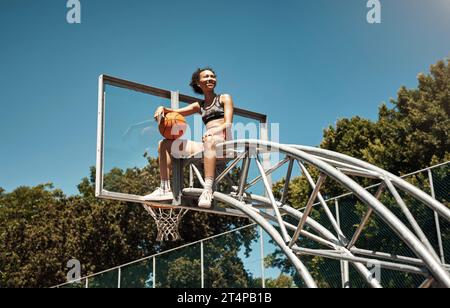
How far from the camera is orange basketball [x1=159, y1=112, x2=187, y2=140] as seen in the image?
22.6 ft

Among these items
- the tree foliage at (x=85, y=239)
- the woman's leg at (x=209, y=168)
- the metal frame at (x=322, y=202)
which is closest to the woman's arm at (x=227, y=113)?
the woman's leg at (x=209, y=168)

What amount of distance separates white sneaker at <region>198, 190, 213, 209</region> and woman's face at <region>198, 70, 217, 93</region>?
4.95 ft

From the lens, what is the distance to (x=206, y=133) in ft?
21.7

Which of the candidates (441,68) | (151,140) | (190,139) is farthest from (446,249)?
A: (441,68)

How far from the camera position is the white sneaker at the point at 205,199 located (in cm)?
630

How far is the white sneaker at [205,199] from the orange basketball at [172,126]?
0.98m

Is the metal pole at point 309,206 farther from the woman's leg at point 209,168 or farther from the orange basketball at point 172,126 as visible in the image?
the orange basketball at point 172,126

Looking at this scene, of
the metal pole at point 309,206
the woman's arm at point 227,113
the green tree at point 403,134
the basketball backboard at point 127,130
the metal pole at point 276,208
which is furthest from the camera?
the green tree at point 403,134

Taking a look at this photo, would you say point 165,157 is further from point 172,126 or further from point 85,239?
point 85,239

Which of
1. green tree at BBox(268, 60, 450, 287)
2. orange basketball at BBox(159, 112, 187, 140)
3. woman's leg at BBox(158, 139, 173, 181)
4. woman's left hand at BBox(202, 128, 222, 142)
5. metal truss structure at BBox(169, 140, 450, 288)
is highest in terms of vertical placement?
green tree at BBox(268, 60, 450, 287)

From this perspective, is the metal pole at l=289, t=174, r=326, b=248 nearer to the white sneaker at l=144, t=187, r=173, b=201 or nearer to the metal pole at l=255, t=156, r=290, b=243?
the metal pole at l=255, t=156, r=290, b=243

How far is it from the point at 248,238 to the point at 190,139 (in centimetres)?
430

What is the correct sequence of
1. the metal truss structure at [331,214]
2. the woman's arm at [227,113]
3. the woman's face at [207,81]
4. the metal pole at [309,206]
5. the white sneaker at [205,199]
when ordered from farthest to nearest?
the woman's face at [207,81], the woman's arm at [227,113], the white sneaker at [205,199], the metal pole at [309,206], the metal truss structure at [331,214]

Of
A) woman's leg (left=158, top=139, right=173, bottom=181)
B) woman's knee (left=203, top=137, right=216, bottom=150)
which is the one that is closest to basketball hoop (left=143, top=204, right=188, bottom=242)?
woman's leg (left=158, top=139, right=173, bottom=181)
